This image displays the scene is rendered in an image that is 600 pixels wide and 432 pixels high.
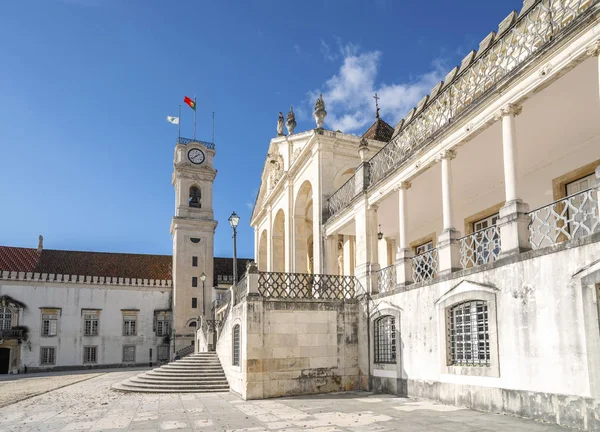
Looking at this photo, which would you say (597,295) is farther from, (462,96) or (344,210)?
(344,210)

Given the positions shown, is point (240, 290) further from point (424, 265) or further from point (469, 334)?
point (469, 334)

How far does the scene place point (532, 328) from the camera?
8234 millimetres

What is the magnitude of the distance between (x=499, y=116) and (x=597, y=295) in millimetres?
3922

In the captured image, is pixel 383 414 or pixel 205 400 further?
pixel 205 400

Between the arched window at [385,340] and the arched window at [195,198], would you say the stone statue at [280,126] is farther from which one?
the arched window at [195,198]

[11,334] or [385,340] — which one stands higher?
[385,340]

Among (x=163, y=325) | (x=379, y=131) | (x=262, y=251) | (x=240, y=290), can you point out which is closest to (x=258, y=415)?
(x=240, y=290)

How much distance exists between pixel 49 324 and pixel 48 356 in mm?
2270

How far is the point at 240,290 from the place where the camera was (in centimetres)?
1517

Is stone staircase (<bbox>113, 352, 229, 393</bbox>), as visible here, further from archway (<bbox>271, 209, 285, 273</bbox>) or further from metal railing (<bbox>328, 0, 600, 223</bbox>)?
metal railing (<bbox>328, 0, 600, 223</bbox>)

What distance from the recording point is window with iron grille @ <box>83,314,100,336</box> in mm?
38500

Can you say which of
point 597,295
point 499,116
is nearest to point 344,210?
point 499,116

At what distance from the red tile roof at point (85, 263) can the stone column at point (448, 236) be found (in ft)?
114

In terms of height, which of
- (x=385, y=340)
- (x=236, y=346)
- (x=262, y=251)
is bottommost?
(x=236, y=346)
